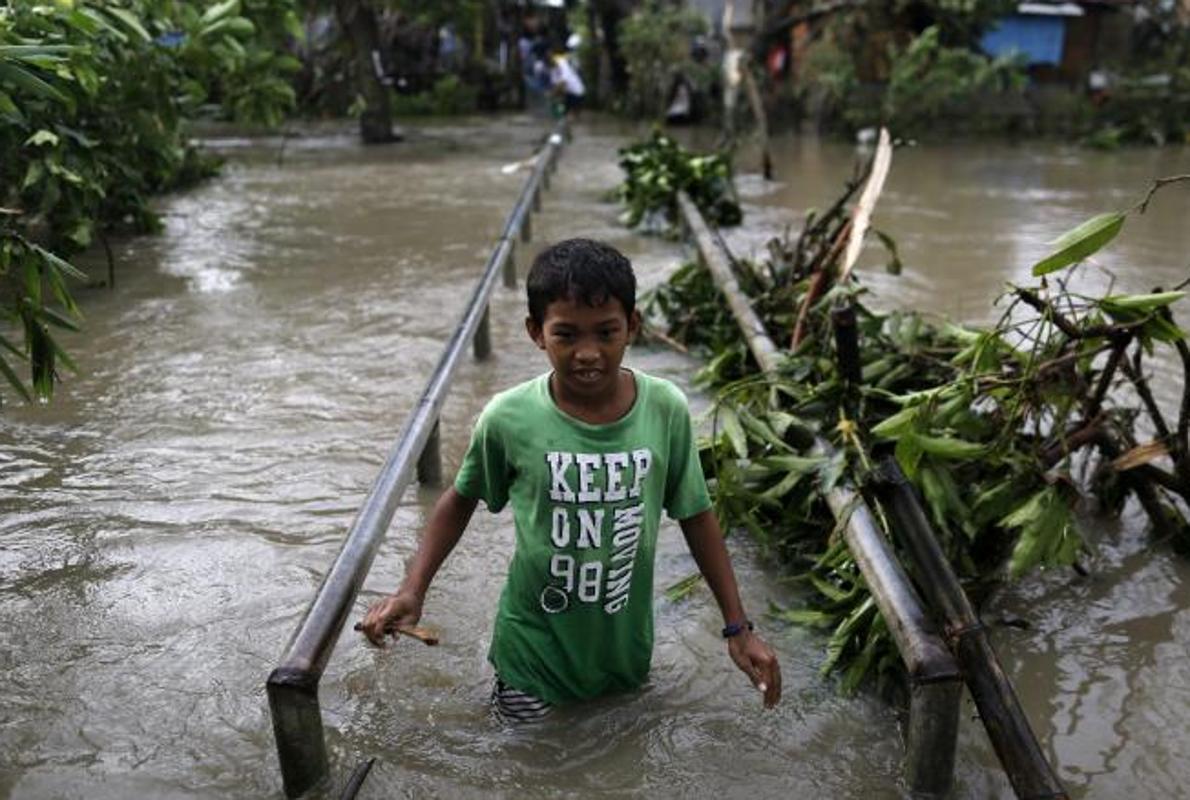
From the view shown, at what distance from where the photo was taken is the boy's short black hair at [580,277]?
2.25m

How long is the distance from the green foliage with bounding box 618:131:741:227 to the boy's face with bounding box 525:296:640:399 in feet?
24.9

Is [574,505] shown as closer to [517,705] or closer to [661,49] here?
[517,705]

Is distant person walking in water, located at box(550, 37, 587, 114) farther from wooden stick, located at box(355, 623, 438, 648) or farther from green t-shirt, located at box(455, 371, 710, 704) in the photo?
wooden stick, located at box(355, 623, 438, 648)

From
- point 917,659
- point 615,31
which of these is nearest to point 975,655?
point 917,659

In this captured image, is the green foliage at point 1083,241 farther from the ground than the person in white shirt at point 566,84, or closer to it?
farther from the ground

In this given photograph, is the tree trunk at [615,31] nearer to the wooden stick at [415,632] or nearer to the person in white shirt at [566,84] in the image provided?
the person in white shirt at [566,84]

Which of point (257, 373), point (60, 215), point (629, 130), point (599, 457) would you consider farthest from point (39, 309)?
point (629, 130)

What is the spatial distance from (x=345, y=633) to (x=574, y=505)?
1.13 m

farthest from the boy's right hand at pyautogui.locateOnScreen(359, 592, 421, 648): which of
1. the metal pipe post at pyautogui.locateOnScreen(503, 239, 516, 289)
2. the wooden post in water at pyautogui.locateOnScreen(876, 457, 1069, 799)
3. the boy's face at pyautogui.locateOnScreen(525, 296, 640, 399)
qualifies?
the metal pipe post at pyautogui.locateOnScreen(503, 239, 516, 289)

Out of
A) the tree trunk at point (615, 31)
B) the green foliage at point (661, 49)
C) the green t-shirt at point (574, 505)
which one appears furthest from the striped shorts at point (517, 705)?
the tree trunk at point (615, 31)

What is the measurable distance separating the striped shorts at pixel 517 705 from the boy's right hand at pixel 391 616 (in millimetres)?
416

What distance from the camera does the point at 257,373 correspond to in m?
5.75

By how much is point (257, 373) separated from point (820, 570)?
334 cm

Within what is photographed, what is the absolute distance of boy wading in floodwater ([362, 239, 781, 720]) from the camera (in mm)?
2322
